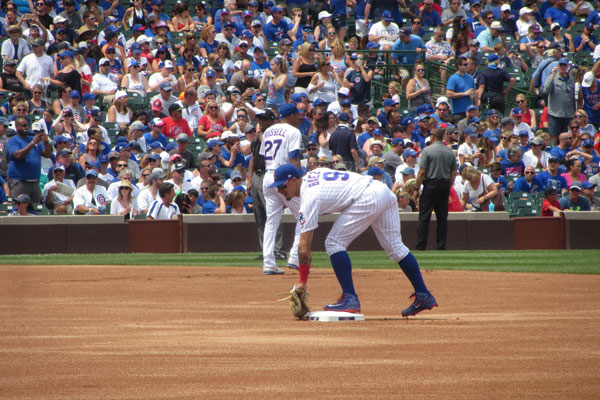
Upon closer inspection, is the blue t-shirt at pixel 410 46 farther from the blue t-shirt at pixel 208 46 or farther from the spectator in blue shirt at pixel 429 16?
the blue t-shirt at pixel 208 46

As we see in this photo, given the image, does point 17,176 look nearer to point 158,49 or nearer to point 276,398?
point 158,49

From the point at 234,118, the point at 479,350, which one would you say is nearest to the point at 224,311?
the point at 479,350

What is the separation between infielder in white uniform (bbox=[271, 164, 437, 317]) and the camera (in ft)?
28.8

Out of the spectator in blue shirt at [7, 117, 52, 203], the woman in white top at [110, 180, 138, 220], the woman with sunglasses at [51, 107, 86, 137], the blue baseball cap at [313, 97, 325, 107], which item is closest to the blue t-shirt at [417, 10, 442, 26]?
the blue baseball cap at [313, 97, 325, 107]

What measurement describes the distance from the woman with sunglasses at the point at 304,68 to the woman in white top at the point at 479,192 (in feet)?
15.4

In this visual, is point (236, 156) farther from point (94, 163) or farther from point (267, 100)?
point (94, 163)

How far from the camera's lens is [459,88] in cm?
2384

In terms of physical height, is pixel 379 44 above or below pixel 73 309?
above

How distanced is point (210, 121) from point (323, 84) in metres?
2.65

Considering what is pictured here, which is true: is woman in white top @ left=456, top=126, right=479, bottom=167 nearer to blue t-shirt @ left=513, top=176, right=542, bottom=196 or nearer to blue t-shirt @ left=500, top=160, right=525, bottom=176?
blue t-shirt @ left=500, top=160, right=525, bottom=176

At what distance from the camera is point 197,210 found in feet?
63.8

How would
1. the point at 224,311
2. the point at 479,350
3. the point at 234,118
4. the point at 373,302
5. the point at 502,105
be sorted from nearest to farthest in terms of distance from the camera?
1. the point at 479,350
2. the point at 224,311
3. the point at 373,302
4. the point at 234,118
5. the point at 502,105

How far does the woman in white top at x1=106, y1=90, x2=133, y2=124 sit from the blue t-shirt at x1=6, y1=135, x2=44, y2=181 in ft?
9.73

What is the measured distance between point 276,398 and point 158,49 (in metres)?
18.2
